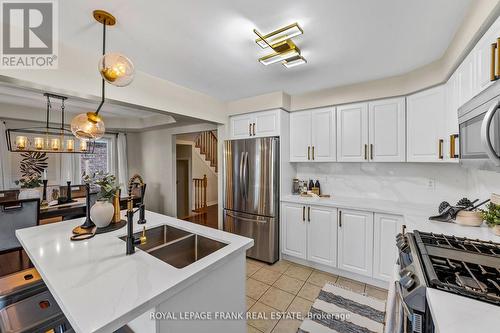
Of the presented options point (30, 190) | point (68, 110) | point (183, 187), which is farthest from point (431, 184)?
point (68, 110)

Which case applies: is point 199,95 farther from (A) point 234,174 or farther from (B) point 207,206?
(B) point 207,206

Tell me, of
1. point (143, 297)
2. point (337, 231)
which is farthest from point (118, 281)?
point (337, 231)

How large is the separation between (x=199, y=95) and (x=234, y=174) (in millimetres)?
1315

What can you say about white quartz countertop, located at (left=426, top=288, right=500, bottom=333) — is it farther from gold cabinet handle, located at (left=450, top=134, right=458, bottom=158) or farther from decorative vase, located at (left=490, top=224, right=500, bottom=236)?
gold cabinet handle, located at (left=450, top=134, right=458, bottom=158)

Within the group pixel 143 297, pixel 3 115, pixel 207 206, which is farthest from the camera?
pixel 207 206

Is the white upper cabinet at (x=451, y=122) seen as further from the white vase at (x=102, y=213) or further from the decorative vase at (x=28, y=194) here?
the decorative vase at (x=28, y=194)

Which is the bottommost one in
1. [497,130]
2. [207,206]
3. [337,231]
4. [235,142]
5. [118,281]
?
[207,206]

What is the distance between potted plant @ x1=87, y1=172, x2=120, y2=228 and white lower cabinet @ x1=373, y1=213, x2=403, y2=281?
274cm

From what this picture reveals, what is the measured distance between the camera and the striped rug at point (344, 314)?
70.5 inches

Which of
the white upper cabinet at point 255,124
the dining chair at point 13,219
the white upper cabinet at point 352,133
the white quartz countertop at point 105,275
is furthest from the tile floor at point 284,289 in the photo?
the dining chair at point 13,219

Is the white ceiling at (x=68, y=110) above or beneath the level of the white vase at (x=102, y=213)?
above

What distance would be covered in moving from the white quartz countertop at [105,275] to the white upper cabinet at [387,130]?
6.92 ft

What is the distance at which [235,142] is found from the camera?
3.28 metres

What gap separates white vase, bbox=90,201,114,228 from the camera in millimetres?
1658
